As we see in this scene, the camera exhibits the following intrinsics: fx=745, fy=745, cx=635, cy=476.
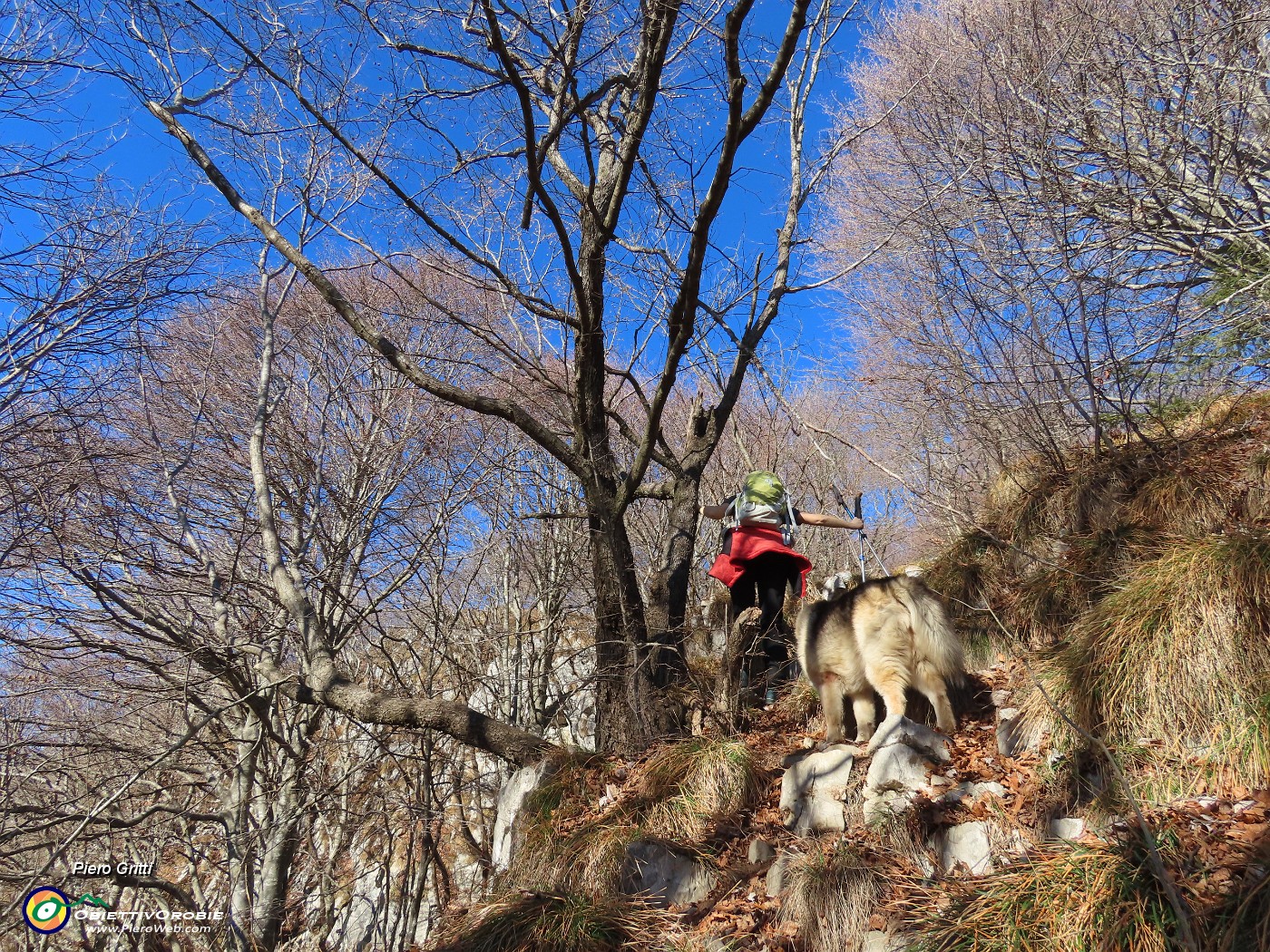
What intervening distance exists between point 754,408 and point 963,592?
572 centimetres

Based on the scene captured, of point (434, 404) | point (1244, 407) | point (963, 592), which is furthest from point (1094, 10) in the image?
point (434, 404)

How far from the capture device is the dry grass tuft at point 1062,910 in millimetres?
2453

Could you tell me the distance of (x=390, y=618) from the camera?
854 cm

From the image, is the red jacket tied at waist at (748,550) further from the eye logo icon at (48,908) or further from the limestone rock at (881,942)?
the eye logo icon at (48,908)

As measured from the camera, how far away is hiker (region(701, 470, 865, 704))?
4914mm

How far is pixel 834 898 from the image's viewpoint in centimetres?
316

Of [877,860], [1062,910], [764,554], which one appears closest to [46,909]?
[764,554]

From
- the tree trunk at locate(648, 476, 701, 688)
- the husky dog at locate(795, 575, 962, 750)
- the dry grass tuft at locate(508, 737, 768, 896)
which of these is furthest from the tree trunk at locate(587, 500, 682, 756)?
the husky dog at locate(795, 575, 962, 750)

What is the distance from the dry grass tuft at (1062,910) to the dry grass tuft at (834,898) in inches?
11.0

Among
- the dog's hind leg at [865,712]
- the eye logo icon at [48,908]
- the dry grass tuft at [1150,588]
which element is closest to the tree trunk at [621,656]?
the dog's hind leg at [865,712]

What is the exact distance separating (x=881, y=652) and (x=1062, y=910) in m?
1.60

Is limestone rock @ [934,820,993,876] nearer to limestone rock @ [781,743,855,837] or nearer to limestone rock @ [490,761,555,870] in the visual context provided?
limestone rock @ [781,743,855,837]

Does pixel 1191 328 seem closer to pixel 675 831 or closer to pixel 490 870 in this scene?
pixel 675 831

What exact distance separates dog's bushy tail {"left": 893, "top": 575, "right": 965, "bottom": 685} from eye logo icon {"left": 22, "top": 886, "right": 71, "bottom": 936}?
5.77 metres
